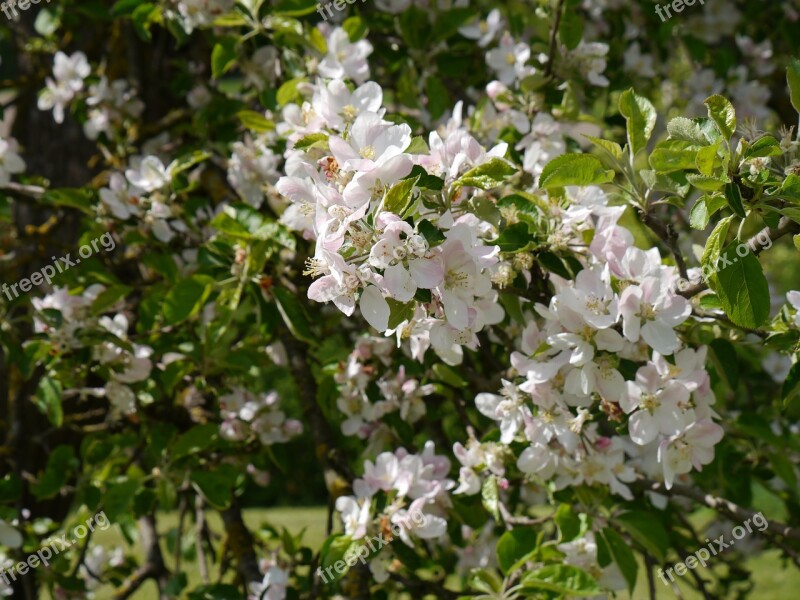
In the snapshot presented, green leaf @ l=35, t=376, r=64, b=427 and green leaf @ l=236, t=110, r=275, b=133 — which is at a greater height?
green leaf @ l=236, t=110, r=275, b=133

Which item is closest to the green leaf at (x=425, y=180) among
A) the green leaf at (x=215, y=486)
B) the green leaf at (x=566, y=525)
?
the green leaf at (x=566, y=525)

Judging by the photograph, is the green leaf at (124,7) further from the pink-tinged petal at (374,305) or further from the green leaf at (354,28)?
the pink-tinged petal at (374,305)

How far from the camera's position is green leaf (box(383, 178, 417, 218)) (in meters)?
1.01

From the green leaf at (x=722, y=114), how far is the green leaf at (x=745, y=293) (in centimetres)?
17

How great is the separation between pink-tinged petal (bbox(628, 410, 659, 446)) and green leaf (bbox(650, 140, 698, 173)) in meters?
0.40

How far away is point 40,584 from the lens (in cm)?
219

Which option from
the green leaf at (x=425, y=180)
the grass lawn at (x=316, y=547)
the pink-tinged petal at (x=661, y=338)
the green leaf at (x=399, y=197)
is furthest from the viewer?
the grass lawn at (x=316, y=547)

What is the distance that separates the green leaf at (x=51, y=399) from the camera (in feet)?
6.22

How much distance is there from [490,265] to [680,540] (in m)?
1.37

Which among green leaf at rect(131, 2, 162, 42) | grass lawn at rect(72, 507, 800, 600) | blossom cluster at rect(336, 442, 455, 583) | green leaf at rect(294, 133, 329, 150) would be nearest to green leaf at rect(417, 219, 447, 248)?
green leaf at rect(294, 133, 329, 150)

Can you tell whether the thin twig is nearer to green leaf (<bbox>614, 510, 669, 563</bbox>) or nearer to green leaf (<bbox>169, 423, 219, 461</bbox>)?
green leaf (<bbox>614, 510, 669, 563</bbox>)

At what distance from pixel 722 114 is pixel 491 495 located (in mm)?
795

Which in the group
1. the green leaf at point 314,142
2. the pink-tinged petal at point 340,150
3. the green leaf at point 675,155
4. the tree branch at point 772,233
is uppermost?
the green leaf at point 314,142

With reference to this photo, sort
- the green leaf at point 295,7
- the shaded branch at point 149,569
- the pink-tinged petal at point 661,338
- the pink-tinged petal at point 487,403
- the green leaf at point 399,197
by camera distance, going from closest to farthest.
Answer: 1. the green leaf at point 399,197
2. the pink-tinged petal at point 661,338
3. the pink-tinged petal at point 487,403
4. the green leaf at point 295,7
5. the shaded branch at point 149,569
